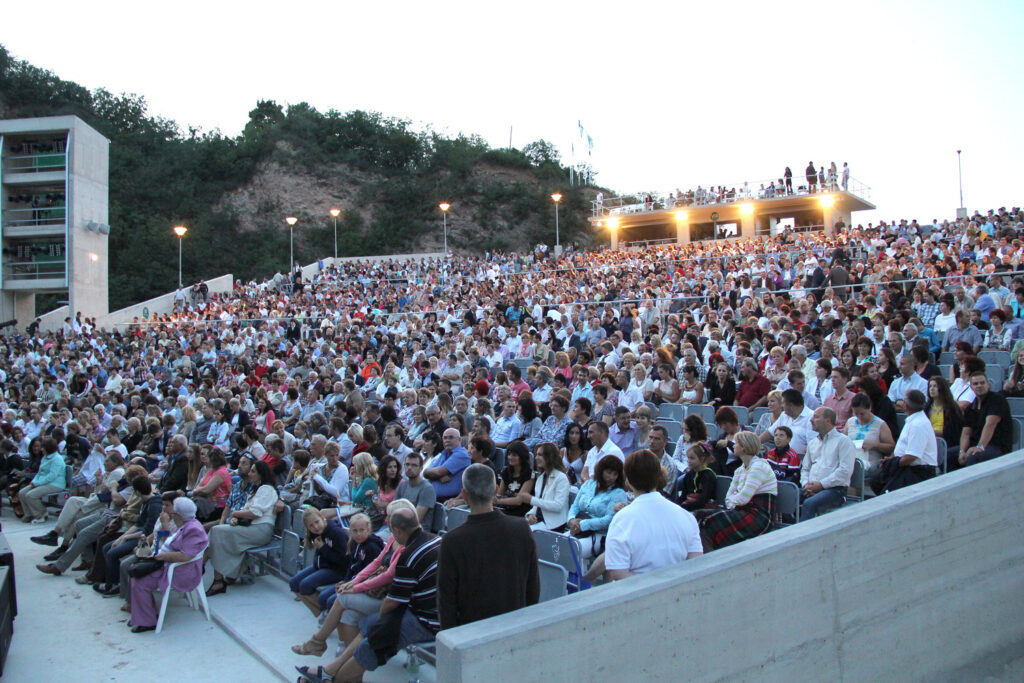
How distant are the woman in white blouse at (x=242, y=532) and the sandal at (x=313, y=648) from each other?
6.28 feet

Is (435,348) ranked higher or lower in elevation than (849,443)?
higher

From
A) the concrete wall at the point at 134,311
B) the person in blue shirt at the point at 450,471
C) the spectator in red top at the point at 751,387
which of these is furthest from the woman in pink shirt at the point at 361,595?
the concrete wall at the point at 134,311

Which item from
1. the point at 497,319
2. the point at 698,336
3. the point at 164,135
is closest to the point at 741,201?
the point at 497,319

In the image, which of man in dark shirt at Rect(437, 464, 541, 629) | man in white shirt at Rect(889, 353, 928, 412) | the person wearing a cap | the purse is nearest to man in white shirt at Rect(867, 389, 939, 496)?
man in white shirt at Rect(889, 353, 928, 412)

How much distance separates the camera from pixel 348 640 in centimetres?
501

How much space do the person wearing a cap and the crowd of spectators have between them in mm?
25

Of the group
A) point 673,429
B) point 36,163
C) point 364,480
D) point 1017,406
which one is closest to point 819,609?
point 364,480

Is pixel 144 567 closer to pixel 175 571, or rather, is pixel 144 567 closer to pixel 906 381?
pixel 175 571

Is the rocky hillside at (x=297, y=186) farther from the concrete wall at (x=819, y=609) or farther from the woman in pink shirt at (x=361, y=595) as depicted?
the concrete wall at (x=819, y=609)

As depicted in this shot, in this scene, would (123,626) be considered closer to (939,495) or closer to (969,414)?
(939,495)

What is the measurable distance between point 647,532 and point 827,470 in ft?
8.77

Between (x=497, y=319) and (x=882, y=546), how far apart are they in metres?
13.5

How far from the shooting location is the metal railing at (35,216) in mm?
30766

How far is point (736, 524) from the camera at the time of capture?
4.98m
